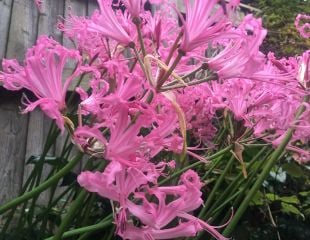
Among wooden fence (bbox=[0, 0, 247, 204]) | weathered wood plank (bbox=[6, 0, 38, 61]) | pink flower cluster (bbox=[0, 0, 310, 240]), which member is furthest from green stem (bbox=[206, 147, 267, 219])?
weathered wood plank (bbox=[6, 0, 38, 61])

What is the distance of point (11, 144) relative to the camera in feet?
6.82

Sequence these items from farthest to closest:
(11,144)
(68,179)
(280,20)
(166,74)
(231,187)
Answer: (280,20) → (11,144) → (68,179) → (231,187) → (166,74)

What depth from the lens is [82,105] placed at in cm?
68

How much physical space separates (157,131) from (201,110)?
0.45 m

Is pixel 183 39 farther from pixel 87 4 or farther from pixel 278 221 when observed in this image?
pixel 87 4

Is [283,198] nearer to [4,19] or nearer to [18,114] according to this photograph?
[18,114]

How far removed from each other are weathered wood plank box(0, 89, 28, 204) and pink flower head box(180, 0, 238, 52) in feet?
5.07

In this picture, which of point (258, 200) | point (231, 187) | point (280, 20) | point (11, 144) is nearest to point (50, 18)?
point (11, 144)

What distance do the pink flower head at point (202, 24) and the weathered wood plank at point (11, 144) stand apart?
1544 mm

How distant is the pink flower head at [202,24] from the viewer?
2.02 feet

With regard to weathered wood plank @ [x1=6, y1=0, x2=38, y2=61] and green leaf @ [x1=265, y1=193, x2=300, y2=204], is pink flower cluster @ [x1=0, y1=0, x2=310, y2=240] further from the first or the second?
weathered wood plank @ [x1=6, y1=0, x2=38, y2=61]

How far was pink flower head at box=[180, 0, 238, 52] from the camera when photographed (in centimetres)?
62

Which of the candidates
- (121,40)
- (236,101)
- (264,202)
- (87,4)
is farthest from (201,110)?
(87,4)

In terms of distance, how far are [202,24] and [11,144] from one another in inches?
62.8
